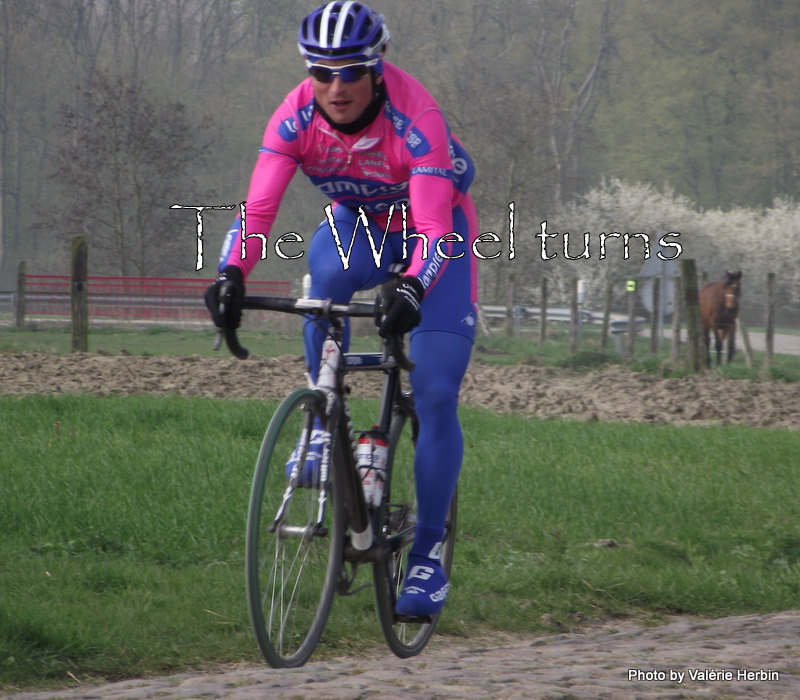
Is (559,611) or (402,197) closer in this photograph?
(402,197)

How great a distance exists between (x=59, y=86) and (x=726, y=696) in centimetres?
6451

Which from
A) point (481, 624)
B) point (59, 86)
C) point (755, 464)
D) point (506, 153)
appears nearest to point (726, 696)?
point (481, 624)

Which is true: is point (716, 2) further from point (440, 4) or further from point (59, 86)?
point (59, 86)

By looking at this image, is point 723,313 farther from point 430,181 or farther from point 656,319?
point 430,181

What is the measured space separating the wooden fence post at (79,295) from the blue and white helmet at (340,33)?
44.8 feet

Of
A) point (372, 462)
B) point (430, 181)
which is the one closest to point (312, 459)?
point (372, 462)

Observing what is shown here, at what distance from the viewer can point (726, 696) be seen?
121 inches

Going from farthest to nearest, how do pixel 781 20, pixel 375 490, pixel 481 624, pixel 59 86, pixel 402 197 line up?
pixel 781 20 < pixel 59 86 < pixel 481 624 < pixel 402 197 < pixel 375 490

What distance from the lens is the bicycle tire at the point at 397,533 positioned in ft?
13.5

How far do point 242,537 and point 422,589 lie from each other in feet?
6.60

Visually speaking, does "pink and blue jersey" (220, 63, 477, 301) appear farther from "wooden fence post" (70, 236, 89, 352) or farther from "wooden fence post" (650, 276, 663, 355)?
"wooden fence post" (650, 276, 663, 355)

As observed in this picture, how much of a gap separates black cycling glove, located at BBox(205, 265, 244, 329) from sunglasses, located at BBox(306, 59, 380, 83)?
0.83 metres

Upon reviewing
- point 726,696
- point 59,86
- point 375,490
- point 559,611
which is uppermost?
point 59,86

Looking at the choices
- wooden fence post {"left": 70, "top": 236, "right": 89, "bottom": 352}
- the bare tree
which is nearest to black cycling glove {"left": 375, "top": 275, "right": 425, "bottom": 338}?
wooden fence post {"left": 70, "top": 236, "right": 89, "bottom": 352}
